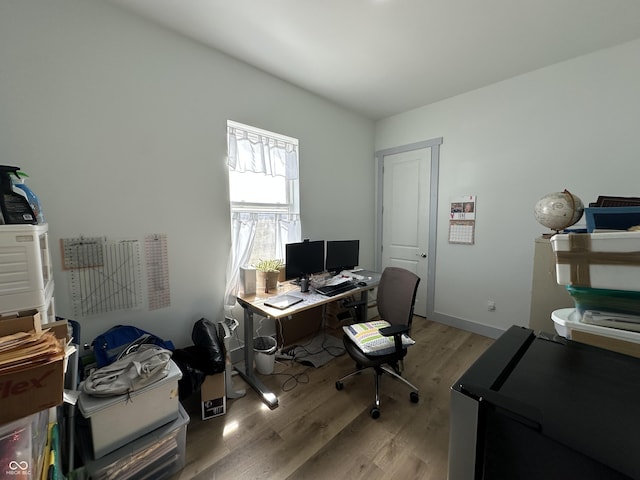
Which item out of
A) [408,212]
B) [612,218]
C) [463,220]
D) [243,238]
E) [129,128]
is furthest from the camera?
[408,212]

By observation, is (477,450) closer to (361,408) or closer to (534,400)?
(534,400)

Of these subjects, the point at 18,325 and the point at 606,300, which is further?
the point at 18,325

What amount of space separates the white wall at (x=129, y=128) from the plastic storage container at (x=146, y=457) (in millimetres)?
783

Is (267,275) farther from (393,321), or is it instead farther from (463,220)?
(463,220)

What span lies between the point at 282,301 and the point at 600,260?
6.09 ft

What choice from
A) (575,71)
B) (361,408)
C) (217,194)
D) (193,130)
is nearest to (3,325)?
(217,194)

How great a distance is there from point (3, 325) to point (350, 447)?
5.92 ft

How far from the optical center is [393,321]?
2.14 meters

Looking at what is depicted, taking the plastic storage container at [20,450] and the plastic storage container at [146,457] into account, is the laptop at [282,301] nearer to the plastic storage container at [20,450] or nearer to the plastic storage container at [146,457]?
the plastic storage container at [146,457]

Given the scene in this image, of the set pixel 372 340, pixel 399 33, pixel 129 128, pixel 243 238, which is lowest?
pixel 372 340

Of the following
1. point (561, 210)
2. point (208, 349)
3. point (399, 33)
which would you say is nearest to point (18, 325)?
point (208, 349)

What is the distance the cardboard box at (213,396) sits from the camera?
70.7 inches

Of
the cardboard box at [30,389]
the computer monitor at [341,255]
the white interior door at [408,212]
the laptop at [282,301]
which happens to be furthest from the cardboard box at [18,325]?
the white interior door at [408,212]

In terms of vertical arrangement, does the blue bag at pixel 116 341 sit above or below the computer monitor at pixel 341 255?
below
